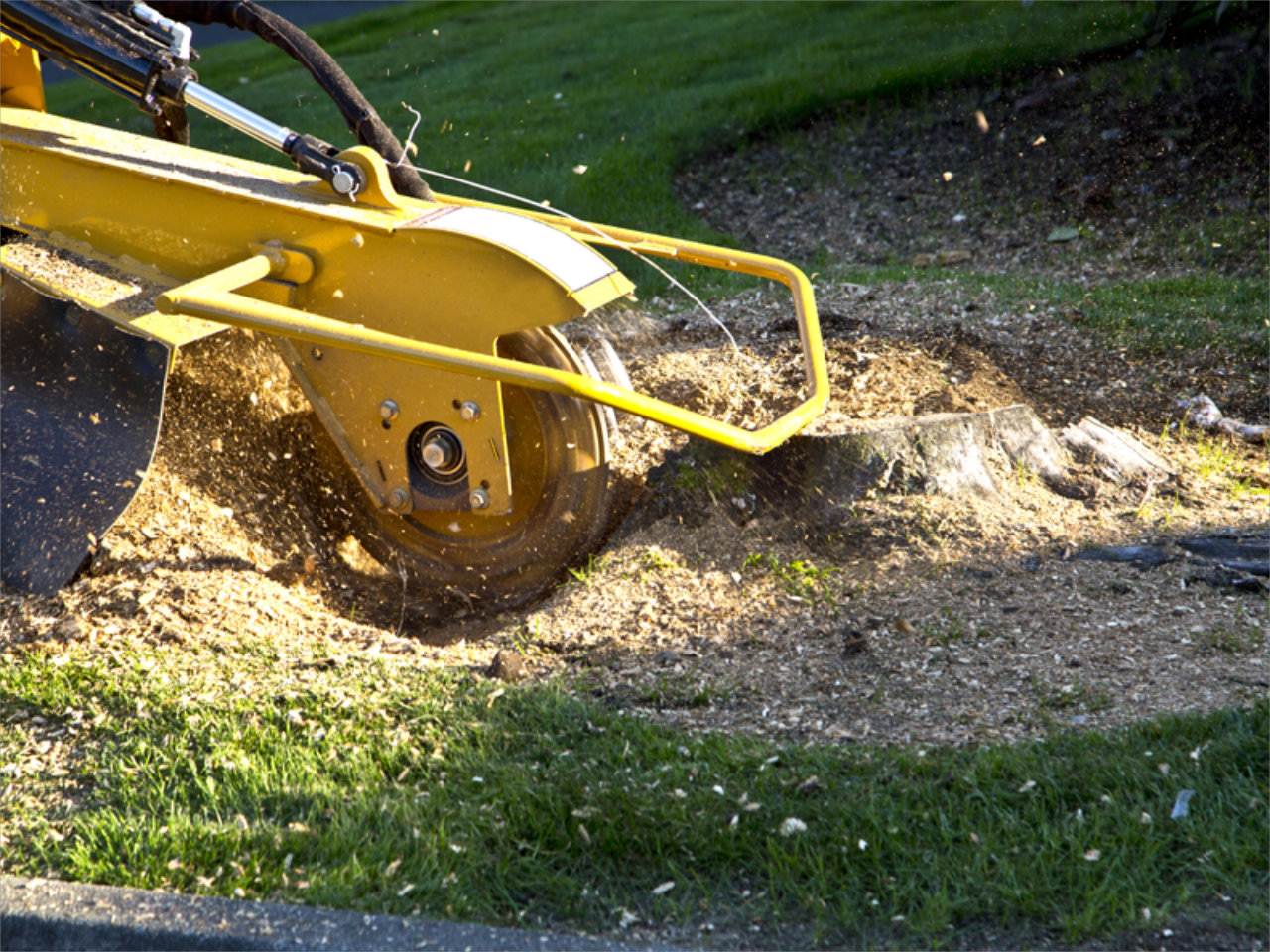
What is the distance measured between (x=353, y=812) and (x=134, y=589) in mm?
1199

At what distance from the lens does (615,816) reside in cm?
230

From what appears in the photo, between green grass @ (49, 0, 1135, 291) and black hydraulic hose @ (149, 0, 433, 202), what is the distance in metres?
2.94

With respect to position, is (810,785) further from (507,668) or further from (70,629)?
(70,629)

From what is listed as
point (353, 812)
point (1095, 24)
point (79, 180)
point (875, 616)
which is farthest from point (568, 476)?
point (1095, 24)

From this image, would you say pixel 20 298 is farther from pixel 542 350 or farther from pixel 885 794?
pixel 885 794

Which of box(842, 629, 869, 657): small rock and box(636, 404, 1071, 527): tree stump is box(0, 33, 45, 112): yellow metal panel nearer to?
box(636, 404, 1071, 527): tree stump

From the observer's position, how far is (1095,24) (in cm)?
806

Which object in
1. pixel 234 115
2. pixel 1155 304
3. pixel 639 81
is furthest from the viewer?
pixel 639 81

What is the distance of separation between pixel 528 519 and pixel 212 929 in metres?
1.52

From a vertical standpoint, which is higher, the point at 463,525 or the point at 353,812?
the point at 463,525

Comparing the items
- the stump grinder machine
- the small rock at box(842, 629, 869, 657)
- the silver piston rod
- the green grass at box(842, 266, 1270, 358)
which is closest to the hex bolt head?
the stump grinder machine

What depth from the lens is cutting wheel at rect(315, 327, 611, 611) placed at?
315 cm

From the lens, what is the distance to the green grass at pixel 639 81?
7.44 metres

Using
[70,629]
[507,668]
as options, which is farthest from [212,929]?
[70,629]
